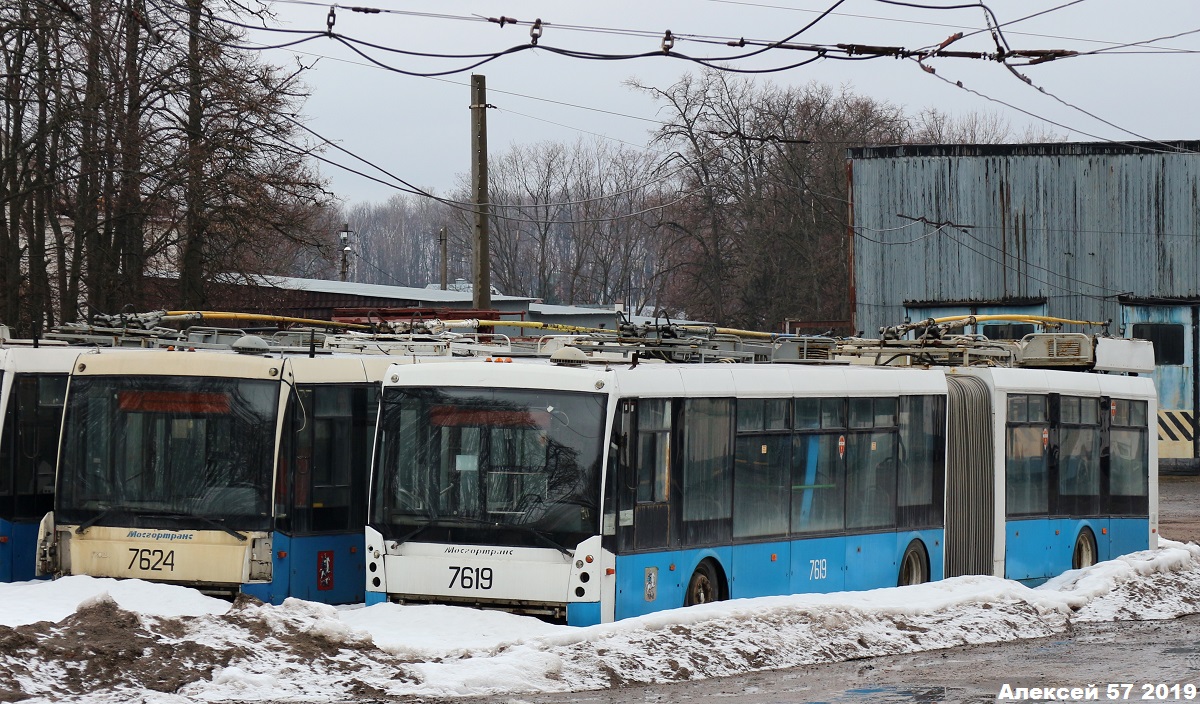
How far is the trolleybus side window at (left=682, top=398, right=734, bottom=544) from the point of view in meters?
14.1

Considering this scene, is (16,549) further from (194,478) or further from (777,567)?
(777,567)

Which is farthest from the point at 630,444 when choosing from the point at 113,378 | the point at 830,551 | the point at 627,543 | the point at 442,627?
the point at 113,378

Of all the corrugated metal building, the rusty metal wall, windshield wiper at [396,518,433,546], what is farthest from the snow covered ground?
the rusty metal wall

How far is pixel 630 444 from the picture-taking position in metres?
13.2

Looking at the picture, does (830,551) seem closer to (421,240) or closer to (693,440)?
(693,440)

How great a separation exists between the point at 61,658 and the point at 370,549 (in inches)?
135

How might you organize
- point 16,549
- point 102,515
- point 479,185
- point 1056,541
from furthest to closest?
point 479,185, point 1056,541, point 16,549, point 102,515

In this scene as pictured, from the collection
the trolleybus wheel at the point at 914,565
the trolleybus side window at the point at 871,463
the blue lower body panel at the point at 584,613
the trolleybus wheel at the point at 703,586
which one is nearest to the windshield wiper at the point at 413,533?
the blue lower body panel at the point at 584,613

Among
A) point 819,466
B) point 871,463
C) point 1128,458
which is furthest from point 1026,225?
point 819,466

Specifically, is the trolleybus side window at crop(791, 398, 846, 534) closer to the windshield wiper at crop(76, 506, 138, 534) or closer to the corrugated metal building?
the windshield wiper at crop(76, 506, 138, 534)

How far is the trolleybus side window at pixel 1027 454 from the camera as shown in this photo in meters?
19.1

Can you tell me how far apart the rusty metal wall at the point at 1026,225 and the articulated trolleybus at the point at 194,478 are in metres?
30.6

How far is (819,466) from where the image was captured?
52.6 feet

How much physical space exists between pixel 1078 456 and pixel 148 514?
38.7 ft
